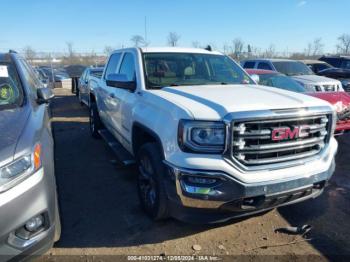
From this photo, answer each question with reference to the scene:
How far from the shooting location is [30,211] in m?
2.24

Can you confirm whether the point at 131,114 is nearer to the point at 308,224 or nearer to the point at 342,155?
the point at 308,224

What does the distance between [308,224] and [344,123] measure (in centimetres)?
329

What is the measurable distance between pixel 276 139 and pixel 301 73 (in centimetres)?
942

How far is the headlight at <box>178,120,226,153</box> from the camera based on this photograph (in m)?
2.72

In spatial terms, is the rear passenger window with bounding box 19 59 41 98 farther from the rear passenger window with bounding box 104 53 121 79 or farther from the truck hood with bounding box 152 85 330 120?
the truck hood with bounding box 152 85 330 120

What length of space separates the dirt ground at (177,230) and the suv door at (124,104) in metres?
0.77

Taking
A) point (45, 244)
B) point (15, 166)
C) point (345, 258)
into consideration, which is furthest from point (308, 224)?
point (15, 166)

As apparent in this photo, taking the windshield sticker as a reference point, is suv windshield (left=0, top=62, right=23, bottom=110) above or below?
below

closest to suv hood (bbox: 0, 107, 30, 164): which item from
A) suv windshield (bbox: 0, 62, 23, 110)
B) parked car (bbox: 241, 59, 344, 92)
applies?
suv windshield (bbox: 0, 62, 23, 110)

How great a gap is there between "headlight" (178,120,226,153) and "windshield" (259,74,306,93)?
224 inches

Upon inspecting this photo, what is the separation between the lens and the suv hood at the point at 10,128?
225cm

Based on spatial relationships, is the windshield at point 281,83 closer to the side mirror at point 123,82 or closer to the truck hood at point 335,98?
the truck hood at point 335,98

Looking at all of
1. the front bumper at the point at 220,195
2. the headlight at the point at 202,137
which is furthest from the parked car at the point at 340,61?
the headlight at the point at 202,137

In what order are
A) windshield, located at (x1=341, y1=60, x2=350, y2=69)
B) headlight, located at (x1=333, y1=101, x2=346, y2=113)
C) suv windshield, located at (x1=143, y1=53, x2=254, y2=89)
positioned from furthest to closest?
windshield, located at (x1=341, y1=60, x2=350, y2=69)
headlight, located at (x1=333, y1=101, x2=346, y2=113)
suv windshield, located at (x1=143, y1=53, x2=254, y2=89)
